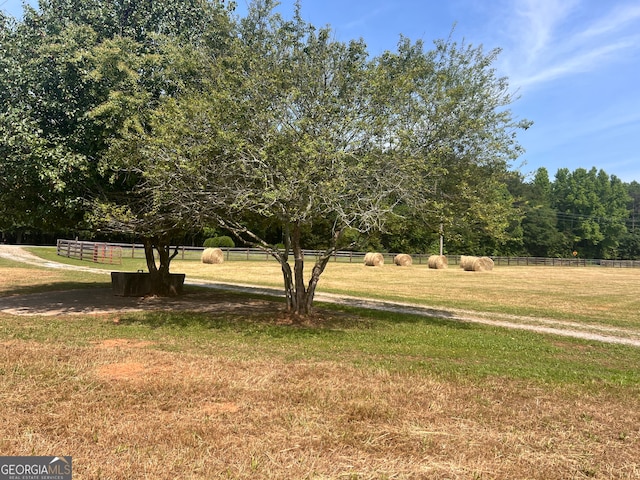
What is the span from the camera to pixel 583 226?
88562 millimetres

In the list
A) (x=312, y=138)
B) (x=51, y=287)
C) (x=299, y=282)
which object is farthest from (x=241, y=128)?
(x=51, y=287)

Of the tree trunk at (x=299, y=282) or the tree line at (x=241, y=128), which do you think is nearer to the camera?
the tree line at (x=241, y=128)

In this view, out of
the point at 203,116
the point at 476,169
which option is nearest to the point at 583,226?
the point at 476,169

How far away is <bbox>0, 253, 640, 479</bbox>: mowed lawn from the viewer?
367cm

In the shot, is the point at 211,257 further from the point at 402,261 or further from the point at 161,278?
the point at 161,278

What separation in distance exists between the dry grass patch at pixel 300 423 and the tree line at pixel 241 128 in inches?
162

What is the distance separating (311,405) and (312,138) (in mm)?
6027

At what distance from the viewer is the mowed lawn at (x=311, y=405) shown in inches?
145

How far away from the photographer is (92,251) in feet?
123

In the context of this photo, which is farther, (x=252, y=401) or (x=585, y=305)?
(x=585, y=305)

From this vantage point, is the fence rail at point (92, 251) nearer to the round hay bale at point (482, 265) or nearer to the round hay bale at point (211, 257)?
the round hay bale at point (211, 257)

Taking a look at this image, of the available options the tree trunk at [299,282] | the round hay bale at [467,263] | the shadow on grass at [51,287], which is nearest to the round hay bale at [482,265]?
the round hay bale at [467,263]

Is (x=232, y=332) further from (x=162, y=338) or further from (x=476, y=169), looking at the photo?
(x=476, y=169)

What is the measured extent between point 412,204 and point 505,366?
13.8 feet
